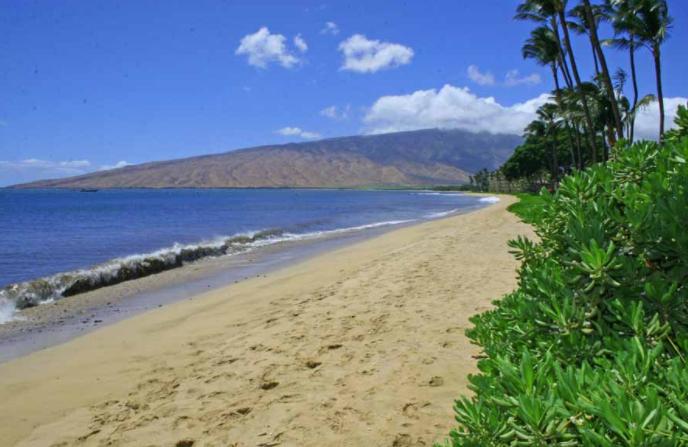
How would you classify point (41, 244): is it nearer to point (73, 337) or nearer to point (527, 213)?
point (73, 337)

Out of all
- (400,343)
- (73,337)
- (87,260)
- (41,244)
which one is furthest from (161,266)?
(41,244)

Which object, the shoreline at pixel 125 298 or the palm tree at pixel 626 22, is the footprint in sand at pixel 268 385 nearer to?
the shoreline at pixel 125 298

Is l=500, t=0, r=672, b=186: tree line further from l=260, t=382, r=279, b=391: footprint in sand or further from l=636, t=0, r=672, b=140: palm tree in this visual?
l=260, t=382, r=279, b=391: footprint in sand

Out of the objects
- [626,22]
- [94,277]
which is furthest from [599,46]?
[94,277]

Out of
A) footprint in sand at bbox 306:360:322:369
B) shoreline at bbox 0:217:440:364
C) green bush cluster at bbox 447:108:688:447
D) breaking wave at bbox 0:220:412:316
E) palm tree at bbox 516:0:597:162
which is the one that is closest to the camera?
green bush cluster at bbox 447:108:688:447

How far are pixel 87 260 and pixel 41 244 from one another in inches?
347

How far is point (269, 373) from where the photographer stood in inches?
193

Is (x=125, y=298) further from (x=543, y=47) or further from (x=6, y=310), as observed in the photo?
(x=543, y=47)

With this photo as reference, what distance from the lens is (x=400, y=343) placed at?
5445mm

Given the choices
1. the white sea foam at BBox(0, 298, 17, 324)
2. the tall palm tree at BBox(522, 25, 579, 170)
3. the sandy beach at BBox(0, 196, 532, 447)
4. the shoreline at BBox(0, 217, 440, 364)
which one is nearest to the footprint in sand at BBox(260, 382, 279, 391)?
the sandy beach at BBox(0, 196, 532, 447)

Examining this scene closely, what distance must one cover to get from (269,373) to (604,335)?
3787 mm

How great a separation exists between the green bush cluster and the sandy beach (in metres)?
2.03

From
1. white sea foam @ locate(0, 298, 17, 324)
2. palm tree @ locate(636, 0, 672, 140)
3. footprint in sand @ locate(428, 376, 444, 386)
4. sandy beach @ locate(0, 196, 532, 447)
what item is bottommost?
footprint in sand @ locate(428, 376, 444, 386)

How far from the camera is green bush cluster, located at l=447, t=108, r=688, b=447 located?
123 centimetres
